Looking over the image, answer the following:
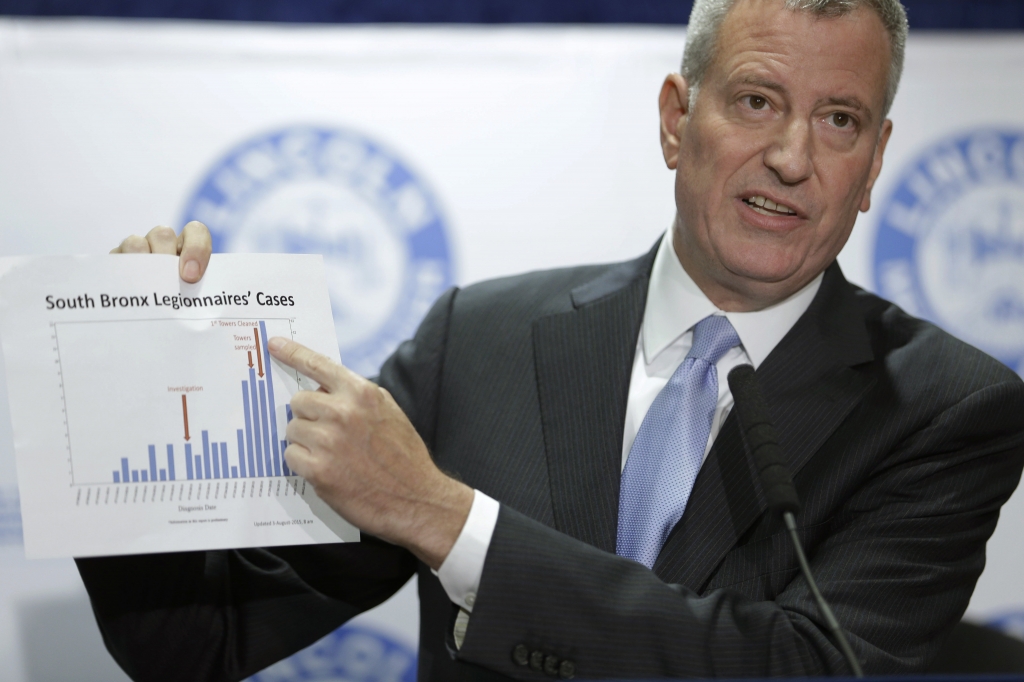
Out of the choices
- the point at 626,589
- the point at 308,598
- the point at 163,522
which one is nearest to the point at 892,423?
the point at 626,589

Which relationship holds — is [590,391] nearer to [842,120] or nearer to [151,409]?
[842,120]

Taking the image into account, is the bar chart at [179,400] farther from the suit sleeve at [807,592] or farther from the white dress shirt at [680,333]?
the white dress shirt at [680,333]

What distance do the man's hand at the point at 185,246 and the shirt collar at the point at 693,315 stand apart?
0.86m

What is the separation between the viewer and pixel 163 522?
135 cm

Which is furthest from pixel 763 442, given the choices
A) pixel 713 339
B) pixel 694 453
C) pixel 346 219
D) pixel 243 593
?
pixel 346 219

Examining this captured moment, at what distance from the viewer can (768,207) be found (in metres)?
1.79

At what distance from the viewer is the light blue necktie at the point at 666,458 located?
1.66m

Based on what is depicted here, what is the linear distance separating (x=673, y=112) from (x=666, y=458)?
2.51 ft

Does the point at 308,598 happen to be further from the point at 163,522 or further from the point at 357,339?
the point at 357,339

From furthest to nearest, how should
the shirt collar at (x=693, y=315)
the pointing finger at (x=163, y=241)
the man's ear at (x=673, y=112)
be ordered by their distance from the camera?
the man's ear at (x=673, y=112) < the shirt collar at (x=693, y=315) < the pointing finger at (x=163, y=241)

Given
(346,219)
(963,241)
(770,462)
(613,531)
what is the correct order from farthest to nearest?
1. (963,241)
2. (346,219)
3. (613,531)
4. (770,462)

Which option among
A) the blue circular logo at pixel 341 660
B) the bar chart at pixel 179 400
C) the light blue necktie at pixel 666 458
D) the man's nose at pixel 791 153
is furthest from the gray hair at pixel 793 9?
the blue circular logo at pixel 341 660

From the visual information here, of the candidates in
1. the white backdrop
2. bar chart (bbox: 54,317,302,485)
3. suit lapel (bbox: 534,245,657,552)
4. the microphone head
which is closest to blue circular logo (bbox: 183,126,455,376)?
the white backdrop

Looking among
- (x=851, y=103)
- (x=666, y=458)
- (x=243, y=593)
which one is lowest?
(x=243, y=593)
